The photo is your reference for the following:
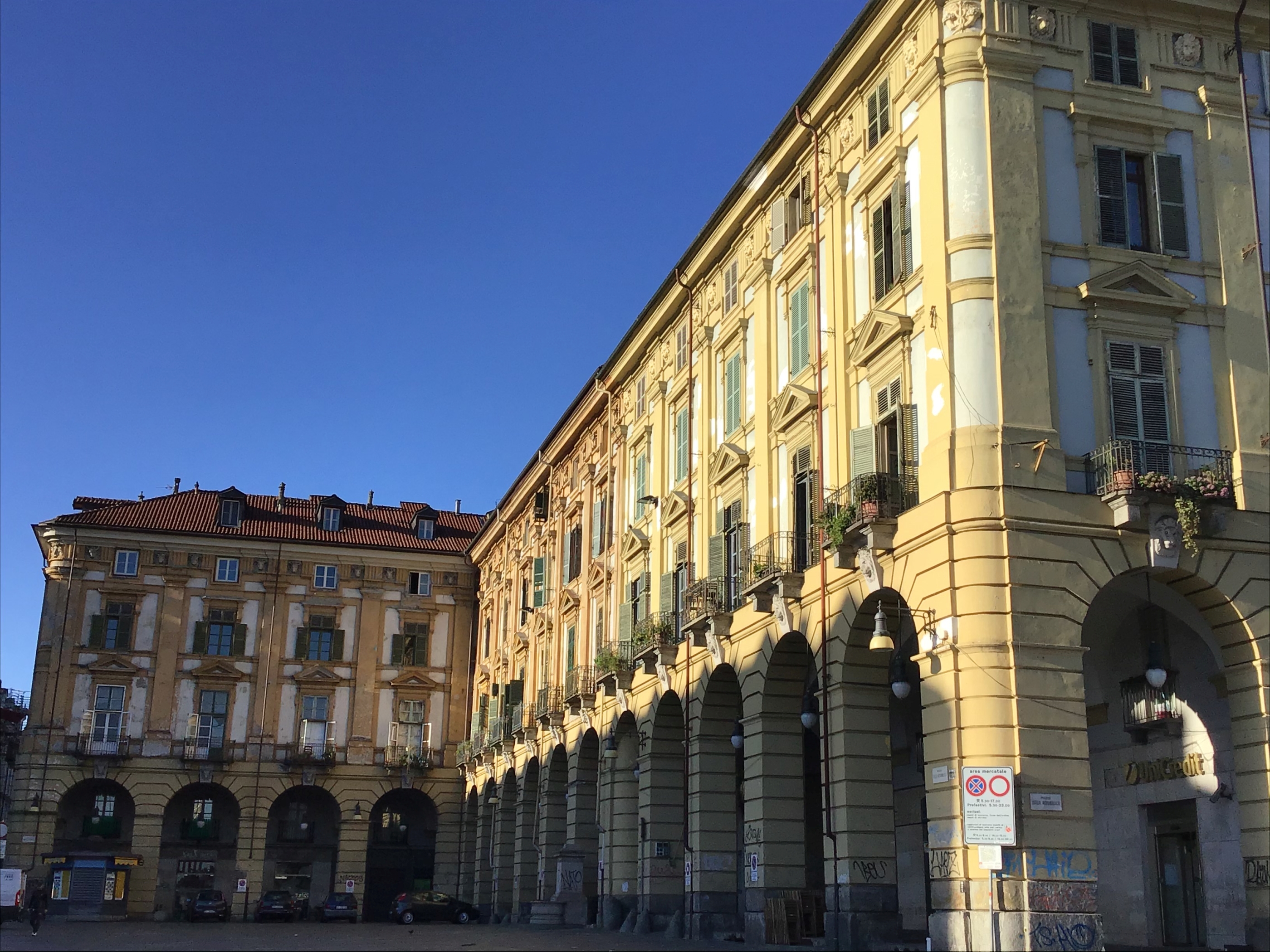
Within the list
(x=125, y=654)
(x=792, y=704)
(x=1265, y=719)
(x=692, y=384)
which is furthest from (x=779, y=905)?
(x=125, y=654)

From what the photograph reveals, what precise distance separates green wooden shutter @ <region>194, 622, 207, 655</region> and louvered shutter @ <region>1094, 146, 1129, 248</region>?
1914 inches

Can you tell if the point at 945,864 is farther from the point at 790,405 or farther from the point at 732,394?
the point at 732,394

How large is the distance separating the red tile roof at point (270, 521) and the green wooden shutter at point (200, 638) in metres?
4.16

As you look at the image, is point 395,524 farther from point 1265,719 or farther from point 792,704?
point 1265,719

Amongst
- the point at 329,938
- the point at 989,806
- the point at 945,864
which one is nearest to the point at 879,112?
the point at 989,806

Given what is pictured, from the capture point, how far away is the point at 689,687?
33.5m

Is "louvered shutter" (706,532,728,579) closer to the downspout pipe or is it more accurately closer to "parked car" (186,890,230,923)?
the downspout pipe

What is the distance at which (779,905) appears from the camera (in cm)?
2733

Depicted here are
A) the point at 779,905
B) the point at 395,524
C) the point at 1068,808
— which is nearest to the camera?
the point at 1068,808

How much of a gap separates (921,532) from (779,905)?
9.18 m

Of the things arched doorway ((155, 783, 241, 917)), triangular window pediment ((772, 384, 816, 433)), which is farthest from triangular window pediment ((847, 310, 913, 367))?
arched doorway ((155, 783, 241, 917))

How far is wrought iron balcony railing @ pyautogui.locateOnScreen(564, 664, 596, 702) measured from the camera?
42.2m

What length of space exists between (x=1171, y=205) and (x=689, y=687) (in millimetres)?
15882

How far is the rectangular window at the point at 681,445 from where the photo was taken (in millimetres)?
36188
